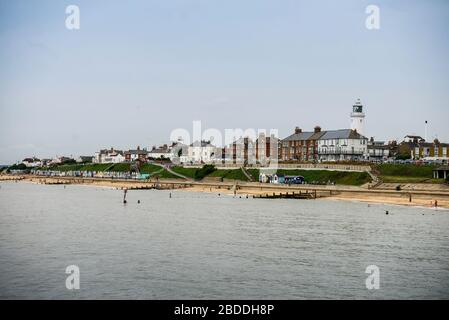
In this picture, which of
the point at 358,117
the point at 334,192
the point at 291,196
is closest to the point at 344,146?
the point at 358,117

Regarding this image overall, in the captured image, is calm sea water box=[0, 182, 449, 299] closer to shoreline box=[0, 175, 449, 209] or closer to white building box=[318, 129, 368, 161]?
shoreline box=[0, 175, 449, 209]

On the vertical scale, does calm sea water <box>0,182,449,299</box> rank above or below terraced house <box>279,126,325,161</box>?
below

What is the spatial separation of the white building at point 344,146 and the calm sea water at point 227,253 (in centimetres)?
7231

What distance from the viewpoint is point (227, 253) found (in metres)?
44.3

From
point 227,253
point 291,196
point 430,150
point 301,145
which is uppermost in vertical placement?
point 301,145

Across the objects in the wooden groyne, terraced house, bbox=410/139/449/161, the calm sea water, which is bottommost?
the calm sea water

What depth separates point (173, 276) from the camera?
119 feet

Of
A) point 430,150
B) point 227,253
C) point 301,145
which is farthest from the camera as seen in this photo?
point 301,145

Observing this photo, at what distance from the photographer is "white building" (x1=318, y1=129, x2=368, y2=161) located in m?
148

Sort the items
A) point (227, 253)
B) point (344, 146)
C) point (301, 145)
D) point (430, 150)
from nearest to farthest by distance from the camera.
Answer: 1. point (227, 253)
2. point (344, 146)
3. point (430, 150)
4. point (301, 145)

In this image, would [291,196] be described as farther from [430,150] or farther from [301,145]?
[430,150]

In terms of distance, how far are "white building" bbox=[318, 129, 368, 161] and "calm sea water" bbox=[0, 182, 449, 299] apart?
7231cm

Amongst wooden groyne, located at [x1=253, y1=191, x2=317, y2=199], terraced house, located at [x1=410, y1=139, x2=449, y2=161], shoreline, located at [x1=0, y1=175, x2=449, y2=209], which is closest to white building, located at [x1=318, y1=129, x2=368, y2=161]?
terraced house, located at [x1=410, y1=139, x2=449, y2=161]

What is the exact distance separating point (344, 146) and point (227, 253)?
10898cm
